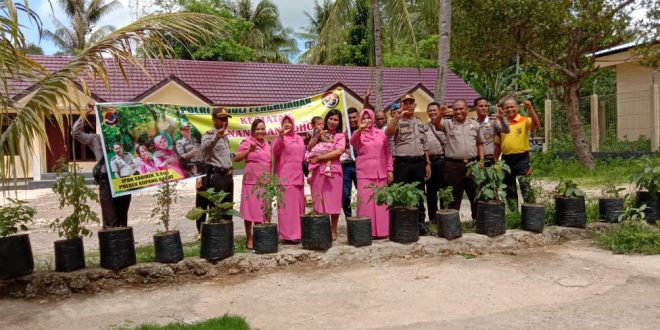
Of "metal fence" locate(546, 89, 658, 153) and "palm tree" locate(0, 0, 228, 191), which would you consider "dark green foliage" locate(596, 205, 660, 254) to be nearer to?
"palm tree" locate(0, 0, 228, 191)

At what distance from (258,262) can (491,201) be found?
2.76m

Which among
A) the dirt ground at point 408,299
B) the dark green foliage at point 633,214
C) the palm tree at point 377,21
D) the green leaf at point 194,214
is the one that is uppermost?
the palm tree at point 377,21

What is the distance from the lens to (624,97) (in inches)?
628

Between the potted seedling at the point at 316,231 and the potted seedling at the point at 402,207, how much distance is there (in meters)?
0.64

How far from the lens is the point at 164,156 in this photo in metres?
6.85

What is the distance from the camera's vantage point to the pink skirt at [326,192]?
19.8 feet

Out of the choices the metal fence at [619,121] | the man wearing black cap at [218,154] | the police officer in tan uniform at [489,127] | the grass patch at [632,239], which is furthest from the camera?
the metal fence at [619,121]

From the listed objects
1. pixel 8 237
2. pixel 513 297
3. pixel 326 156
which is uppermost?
pixel 326 156

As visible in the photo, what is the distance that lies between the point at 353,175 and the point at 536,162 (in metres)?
10.2

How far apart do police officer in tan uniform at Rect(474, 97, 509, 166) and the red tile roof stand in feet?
43.1

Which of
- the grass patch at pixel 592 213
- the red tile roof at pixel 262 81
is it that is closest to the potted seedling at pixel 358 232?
the grass patch at pixel 592 213

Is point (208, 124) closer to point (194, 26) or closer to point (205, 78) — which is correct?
point (194, 26)

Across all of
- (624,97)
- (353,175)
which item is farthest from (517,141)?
(624,97)

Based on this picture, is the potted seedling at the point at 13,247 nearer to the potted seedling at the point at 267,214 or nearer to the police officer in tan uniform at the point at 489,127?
the potted seedling at the point at 267,214
